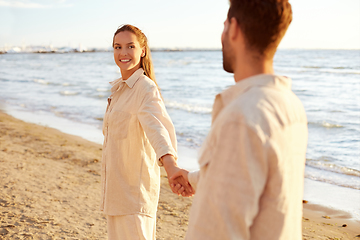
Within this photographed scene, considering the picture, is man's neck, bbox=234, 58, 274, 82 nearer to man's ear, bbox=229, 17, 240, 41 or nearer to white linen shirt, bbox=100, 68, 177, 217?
man's ear, bbox=229, 17, 240, 41

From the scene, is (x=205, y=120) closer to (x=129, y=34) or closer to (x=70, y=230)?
(x=70, y=230)

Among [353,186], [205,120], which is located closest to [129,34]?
[353,186]

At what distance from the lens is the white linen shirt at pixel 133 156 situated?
265 cm

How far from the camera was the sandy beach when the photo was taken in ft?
15.1

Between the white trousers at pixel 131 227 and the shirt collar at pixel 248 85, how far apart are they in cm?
153

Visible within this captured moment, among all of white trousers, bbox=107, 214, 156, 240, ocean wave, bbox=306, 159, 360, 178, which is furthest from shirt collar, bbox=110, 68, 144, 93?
ocean wave, bbox=306, 159, 360, 178

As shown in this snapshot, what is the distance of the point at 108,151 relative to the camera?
273 centimetres

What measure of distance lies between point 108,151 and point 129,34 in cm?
96

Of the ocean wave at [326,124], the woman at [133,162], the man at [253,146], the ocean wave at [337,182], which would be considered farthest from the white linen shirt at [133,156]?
the ocean wave at [326,124]

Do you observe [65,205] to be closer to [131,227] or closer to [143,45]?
[131,227]

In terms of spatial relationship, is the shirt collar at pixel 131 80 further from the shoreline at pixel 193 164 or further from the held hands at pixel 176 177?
the shoreline at pixel 193 164

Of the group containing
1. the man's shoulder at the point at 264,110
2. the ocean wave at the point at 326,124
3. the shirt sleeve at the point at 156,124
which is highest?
the man's shoulder at the point at 264,110

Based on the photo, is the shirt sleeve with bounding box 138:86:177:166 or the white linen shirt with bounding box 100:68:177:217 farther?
the white linen shirt with bounding box 100:68:177:217

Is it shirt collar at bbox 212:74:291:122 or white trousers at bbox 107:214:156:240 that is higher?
shirt collar at bbox 212:74:291:122
